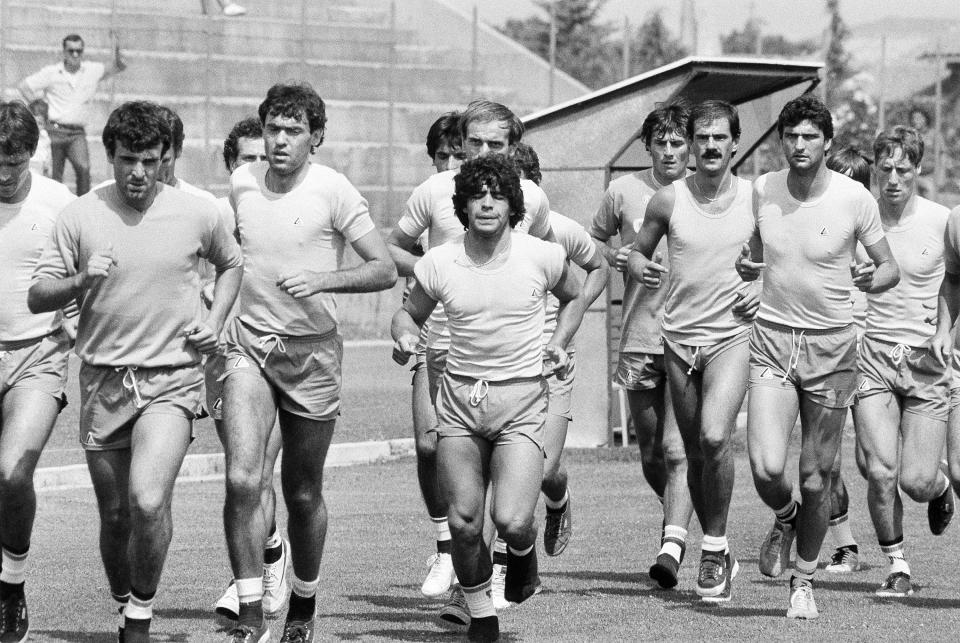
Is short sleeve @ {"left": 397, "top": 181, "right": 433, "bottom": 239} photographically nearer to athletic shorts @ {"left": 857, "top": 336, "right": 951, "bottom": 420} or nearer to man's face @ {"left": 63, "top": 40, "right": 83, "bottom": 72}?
athletic shorts @ {"left": 857, "top": 336, "right": 951, "bottom": 420}

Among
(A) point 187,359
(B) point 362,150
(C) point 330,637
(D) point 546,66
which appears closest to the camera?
(A) point 187,359

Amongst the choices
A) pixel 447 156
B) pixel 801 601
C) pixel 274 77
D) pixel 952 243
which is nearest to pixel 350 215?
pixel 447 156

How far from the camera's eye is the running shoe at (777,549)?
32.5 feet

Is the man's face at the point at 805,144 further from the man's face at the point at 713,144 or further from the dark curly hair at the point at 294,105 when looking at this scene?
the dark curly hair at the point at 294,105

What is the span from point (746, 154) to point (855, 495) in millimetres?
3752

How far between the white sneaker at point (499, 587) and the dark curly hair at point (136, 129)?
2936mm

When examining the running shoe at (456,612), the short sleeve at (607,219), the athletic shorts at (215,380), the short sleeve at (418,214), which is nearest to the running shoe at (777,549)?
the short sleeve at (607,219)

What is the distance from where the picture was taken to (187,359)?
7609 millimetres

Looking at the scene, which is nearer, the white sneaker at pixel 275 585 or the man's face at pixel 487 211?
the man's face at pixel 487 211

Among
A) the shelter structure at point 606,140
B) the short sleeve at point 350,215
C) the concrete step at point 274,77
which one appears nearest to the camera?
the short sleeve at point 350,215

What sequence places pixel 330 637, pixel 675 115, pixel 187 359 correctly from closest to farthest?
pixel 187 359
pixel 330 637
pixel 675 115

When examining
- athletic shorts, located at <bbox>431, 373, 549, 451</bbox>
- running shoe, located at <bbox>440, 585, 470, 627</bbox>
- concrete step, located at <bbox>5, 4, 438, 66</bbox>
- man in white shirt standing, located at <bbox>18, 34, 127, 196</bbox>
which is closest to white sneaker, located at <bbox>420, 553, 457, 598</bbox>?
running shoe, located at <bbox>440, 585, 470, 627</bbox>

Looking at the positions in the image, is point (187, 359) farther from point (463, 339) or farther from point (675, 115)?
point (675, 115)

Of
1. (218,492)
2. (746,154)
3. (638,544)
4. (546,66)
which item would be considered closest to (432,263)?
(638,544)
